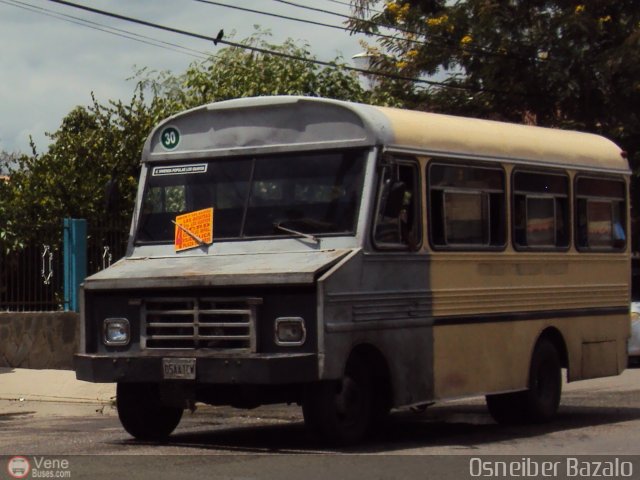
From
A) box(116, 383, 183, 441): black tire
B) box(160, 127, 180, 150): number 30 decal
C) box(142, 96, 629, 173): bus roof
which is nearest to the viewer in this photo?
box(142, 96, 629, 173): bus roof

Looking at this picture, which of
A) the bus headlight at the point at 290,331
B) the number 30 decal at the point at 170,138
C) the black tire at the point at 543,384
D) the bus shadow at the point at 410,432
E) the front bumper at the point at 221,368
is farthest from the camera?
the black tire at the point at 543,384

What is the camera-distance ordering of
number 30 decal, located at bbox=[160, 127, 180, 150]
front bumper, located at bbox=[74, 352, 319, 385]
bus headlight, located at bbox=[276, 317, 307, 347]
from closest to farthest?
front bumper, located at bbox=[74, 352, 319, 385] → bus headlight, located at bbox=[276, 317, 307, 347] → number 30 decal, located at bbox=[160, 127, 180, 150]

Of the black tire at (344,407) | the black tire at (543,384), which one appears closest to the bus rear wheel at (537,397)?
the black tire at (543,384)

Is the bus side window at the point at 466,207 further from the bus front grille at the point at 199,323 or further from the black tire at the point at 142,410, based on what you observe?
the black tire at the point at 142,410

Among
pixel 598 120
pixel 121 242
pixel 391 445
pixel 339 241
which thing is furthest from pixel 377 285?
pixel 598 120

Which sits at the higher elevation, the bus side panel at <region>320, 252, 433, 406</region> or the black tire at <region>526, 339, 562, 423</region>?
the bus side panel at <region>320, 252, 433, 406</region>

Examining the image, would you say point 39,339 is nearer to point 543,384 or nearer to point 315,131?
point 543,384

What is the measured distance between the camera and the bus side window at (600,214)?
49.2ft

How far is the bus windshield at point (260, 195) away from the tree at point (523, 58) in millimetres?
16437

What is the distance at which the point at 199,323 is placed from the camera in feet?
38.0

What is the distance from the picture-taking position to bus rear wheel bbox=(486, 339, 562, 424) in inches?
554

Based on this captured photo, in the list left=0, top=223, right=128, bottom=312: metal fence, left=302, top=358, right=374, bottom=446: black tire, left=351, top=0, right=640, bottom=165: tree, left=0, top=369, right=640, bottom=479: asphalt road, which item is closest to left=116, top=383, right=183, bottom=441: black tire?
left=0, top=369, right=640, bottom=479: asphalt road

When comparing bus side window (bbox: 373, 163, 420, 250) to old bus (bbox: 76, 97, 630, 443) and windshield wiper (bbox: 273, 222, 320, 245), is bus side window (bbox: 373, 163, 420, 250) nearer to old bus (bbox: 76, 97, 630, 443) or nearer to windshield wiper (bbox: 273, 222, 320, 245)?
old bus (bbox: 76, 97, 630, 443)

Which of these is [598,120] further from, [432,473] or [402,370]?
[432,473]
